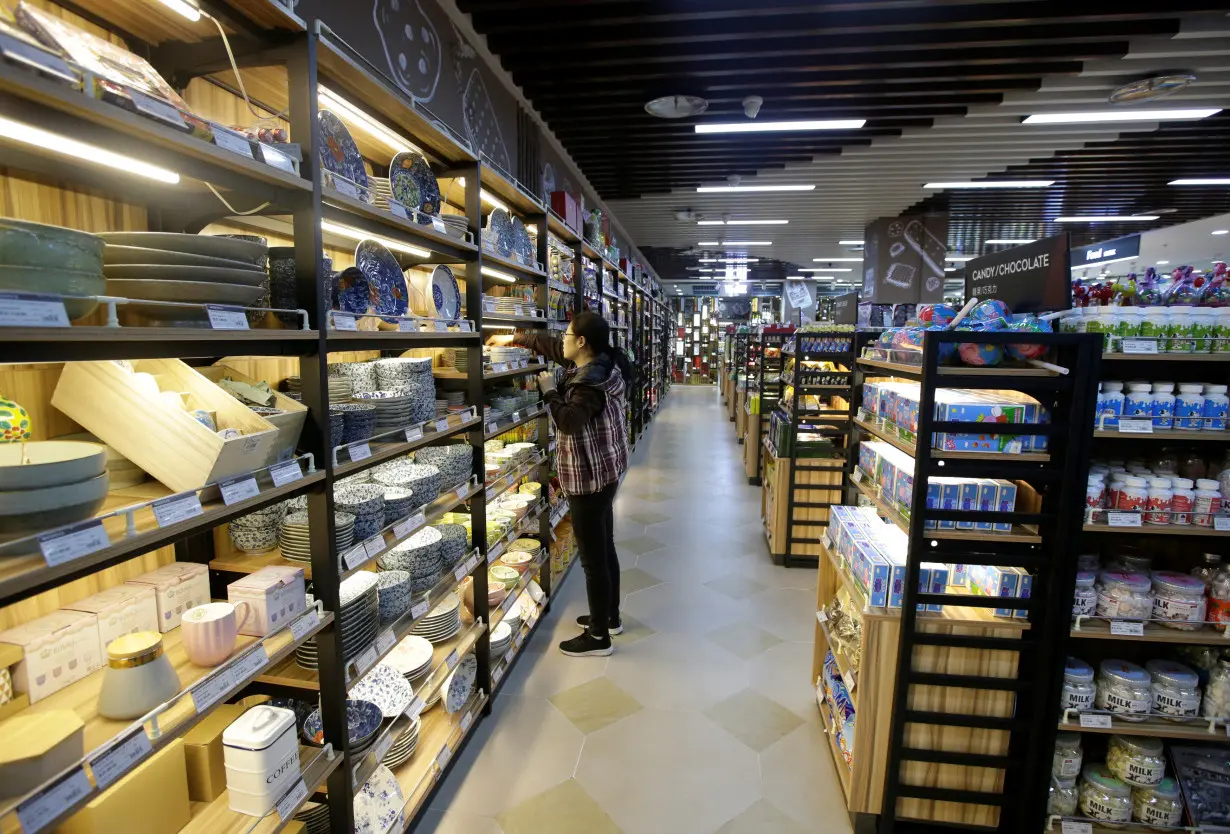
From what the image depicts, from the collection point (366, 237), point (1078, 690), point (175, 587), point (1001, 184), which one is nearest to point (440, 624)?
point (175, 587)

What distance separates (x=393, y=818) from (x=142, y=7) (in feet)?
8.10

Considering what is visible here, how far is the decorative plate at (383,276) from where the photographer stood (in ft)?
6.88

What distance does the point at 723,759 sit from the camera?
8.55 ft

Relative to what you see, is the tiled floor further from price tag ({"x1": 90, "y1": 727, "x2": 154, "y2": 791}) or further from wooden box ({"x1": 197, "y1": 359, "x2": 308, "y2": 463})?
wooden box ({"x1": 197, "y1": 359, "x2": 308, "y2": 463})

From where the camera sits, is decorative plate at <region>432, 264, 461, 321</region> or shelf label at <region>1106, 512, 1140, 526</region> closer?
shelf label at <region>1106, 512, 1140, 526</region>

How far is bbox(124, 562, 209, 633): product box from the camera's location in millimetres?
1476

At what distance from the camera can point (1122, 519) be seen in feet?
6.46

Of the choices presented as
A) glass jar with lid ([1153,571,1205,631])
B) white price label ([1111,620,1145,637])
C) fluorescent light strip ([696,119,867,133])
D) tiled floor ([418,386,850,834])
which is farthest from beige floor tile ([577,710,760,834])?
fluorescent light strip ([696,119,867,133])

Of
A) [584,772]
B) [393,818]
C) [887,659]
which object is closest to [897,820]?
[887,659]

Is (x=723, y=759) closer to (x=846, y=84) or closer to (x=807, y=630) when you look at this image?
(x=807, y=630)

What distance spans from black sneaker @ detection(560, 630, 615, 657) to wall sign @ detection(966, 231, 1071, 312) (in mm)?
2688

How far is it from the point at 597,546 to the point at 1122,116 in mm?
6059

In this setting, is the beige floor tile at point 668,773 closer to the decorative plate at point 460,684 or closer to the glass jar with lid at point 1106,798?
the decorative plate at point 460,684

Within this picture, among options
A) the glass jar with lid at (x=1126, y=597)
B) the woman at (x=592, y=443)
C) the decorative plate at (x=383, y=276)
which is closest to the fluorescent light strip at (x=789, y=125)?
the woman at (x=592, y=443)
